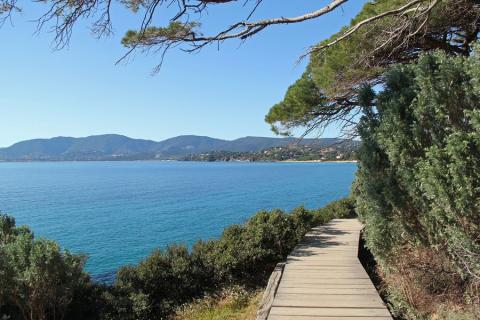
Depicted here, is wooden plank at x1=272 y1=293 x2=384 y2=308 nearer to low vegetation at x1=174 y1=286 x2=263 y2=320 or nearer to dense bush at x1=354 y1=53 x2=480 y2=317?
dense bush at x1=354 y1=53 x2=480 y2=317

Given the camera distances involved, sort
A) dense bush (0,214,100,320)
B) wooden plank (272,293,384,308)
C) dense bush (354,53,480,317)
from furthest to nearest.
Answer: dense bush (0,214,100,320) → wooden plank (272,293,384,308) → dense bush (354,53,480,317)

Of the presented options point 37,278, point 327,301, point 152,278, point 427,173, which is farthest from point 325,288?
point 37,278

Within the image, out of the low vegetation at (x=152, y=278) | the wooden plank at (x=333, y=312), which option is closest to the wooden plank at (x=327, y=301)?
the wooden plank at (x=333, y=312)

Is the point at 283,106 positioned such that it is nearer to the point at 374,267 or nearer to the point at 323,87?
the point at 323,87

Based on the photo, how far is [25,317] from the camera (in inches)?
278

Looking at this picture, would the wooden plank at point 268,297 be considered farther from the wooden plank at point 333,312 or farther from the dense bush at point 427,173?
the dense bush at point 427,173

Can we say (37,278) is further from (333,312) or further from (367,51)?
(367,51)

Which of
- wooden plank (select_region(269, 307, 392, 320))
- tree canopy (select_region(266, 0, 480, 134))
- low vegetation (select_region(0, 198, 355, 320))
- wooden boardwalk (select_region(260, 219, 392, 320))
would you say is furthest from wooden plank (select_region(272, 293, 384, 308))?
tree canopy (select_region(266, 0, 480, 134))

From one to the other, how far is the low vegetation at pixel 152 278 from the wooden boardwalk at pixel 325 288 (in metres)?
1.16

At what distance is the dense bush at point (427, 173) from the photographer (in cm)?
371

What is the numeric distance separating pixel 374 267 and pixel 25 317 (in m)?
7.32

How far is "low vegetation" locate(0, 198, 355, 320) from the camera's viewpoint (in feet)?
22.9

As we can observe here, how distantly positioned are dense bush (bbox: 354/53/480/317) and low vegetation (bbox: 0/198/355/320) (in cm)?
323

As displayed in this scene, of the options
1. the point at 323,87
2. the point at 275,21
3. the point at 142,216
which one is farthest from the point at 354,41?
the point at 142,216
